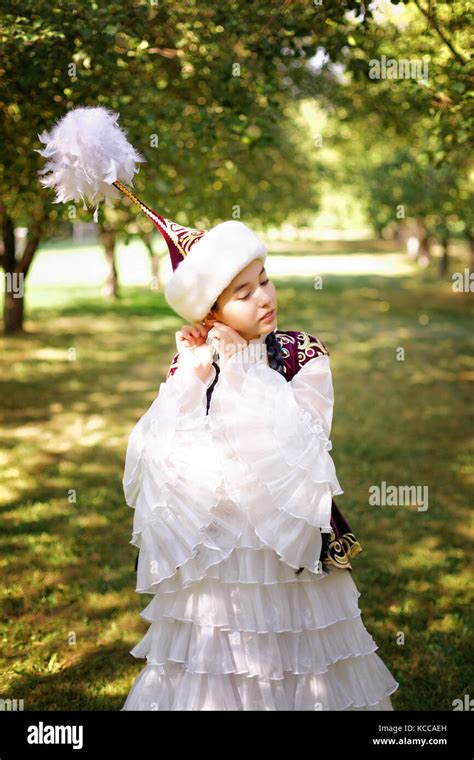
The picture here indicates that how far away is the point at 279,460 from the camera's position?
2.83m

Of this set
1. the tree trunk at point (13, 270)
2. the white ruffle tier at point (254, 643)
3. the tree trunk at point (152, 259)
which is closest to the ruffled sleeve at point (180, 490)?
the white ruffle tier at point (254, 643)

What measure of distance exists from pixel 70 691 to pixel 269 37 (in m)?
4.15

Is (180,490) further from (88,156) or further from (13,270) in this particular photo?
(13,270)

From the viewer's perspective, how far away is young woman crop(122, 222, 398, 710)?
9.37 ft

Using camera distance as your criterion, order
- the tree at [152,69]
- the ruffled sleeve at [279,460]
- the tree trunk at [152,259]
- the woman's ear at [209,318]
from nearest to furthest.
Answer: the ruffled sleeve at [279,460] < the woman's ear at [209,318] < the tree at [152,69] < the tree trunk at [152,259]

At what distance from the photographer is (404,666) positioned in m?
4.27

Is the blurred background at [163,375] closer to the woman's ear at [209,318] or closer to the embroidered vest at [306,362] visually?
the embroidered vest at [306,362]

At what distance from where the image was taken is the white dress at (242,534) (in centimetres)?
285

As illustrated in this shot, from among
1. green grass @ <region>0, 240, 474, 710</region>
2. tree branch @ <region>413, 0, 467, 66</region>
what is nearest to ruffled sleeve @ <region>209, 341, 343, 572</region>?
green grass @ <region>0, 240, 474, 710</region>

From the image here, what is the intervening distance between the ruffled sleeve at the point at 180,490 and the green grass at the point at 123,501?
138cm

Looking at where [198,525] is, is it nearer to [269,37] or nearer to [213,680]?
[213,680]

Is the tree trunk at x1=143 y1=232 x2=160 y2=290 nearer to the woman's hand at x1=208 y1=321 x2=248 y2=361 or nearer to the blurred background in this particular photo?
the blurred background

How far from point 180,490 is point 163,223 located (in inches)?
40.0

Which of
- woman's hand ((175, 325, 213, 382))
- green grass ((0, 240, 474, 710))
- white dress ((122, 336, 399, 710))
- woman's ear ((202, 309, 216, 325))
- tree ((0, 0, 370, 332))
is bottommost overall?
green grass ((0, 240, 474, 710))
